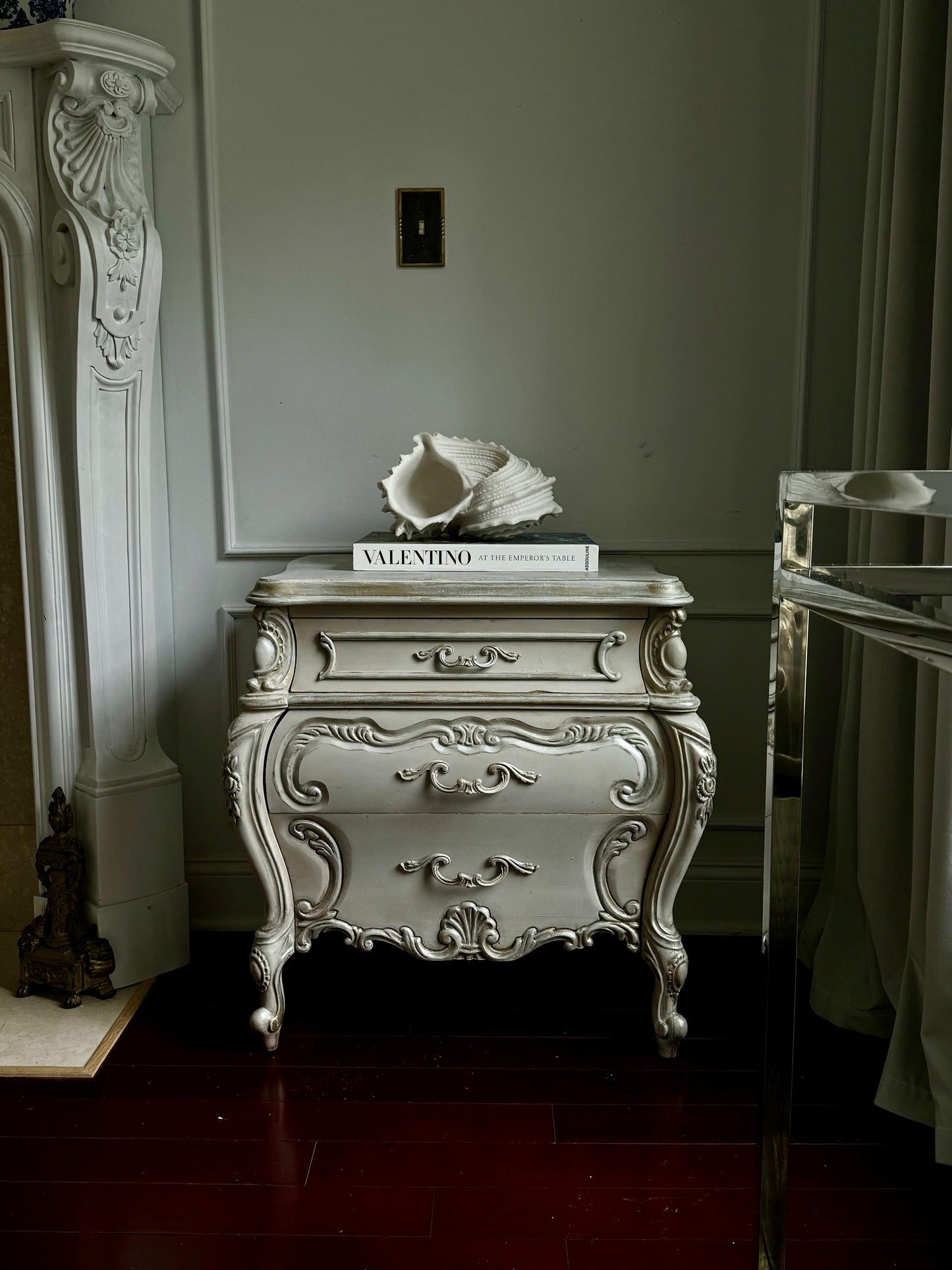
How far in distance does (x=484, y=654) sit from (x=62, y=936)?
1030 millimetres

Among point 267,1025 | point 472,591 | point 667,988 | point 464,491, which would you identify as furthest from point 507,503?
point 267,1025

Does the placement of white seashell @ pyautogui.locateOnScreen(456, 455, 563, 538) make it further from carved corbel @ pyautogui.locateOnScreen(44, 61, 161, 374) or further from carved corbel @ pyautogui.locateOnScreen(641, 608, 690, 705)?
carved corbel @ pyautogui.locateOnScreen(44, 61, 161, 374)

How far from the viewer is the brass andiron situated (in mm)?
1971

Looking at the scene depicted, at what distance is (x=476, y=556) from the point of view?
70.3 inches

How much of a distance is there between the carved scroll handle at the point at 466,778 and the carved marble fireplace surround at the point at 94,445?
715 millimetres

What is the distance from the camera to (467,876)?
1.72 metres

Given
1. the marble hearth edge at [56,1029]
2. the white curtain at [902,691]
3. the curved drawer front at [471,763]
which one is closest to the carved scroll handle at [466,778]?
the curved drawer front at [471,763]

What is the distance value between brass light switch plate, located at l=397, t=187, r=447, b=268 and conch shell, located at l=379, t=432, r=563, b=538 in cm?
47

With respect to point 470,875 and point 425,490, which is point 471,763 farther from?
point 425,490

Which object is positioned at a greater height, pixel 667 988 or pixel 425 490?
pixel 425 490

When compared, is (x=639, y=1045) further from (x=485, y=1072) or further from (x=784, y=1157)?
(x=784, y=1157)

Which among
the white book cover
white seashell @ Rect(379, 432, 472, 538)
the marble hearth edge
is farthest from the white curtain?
the marble hearth edge

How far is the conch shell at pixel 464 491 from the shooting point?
1.81 meters

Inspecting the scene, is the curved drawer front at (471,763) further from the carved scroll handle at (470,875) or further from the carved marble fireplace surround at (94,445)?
the carved marble fireplace surround at (94,445)
